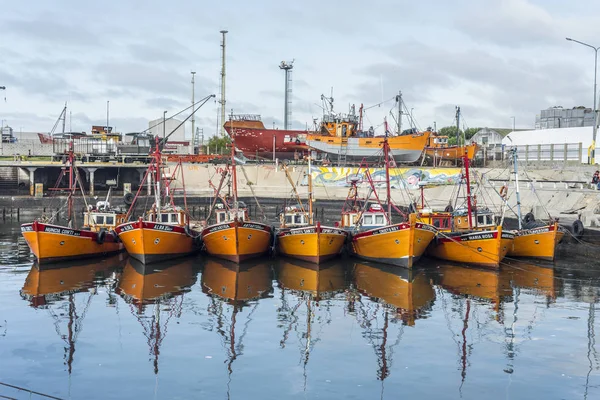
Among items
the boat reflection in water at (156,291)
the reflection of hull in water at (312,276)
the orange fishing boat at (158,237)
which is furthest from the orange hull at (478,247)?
the orange fishing boat at (158,237)

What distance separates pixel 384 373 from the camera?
62.8 feet

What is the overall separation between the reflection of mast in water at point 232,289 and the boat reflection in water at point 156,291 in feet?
3.51

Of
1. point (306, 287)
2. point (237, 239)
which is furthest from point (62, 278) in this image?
point (306, 287)

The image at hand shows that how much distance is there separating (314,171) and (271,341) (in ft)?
167

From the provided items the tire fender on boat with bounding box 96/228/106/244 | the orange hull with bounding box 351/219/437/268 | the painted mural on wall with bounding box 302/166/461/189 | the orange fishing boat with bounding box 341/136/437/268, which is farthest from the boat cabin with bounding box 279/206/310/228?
the painted mural on wall with bounding box 302/166/461/189

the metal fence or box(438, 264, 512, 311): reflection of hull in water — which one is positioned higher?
the metal fence

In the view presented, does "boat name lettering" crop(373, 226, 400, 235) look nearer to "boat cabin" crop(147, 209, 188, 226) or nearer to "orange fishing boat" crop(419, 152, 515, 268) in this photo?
"orange fishing boat" crop(419, 152, 515, 268)

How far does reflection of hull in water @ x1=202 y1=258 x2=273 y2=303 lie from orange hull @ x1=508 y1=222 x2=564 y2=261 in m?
13.8

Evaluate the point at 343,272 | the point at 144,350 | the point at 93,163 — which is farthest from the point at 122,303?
the point at 93,163

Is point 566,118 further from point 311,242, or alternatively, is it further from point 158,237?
point 158,237

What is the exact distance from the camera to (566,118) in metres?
97.6

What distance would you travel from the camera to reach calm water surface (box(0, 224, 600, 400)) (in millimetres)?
18188

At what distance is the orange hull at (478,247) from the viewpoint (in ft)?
120

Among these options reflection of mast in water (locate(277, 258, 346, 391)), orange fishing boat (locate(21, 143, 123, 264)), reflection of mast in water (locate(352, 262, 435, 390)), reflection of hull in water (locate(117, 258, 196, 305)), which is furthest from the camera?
orange fishing boat (locate(21, 143, 123, 264))
